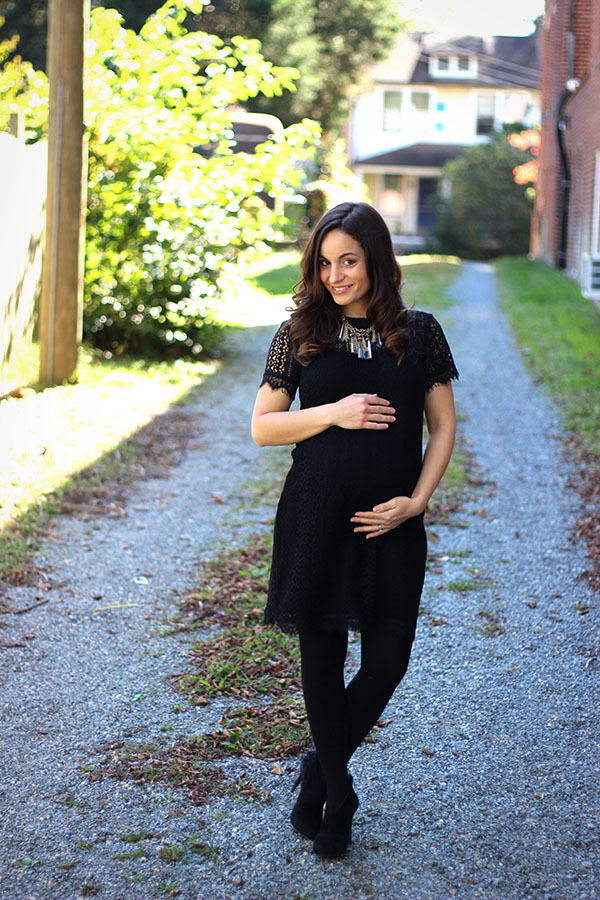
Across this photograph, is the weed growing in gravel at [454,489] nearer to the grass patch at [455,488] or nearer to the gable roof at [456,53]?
the grass patch at [455,488]

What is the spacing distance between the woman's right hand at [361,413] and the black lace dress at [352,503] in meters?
0.03

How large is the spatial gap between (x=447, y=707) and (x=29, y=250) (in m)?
7.29

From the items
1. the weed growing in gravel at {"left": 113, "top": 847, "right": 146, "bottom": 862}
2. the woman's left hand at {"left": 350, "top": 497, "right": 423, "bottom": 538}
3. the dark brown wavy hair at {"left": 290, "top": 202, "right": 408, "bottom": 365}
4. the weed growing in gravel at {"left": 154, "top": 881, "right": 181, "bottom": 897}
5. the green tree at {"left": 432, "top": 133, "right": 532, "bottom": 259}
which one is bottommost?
the weed growing in gravel at {"left": 154, "top": 881, "right": 181, "bottom": 897}

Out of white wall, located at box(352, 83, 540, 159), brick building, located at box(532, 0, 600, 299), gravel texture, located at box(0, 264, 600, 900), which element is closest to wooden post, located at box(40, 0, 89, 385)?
gravel texture, located at box(0, 264, 600, 900)

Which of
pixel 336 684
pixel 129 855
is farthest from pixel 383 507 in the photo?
pixel 129 855

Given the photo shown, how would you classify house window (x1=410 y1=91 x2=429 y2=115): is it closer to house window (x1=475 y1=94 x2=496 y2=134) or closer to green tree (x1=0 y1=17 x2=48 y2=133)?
house window (x1=475 y1=94 x2=496 y2=134)

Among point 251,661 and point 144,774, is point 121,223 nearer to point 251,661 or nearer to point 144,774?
point 251,661

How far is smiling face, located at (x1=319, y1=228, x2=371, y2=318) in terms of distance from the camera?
115 inches

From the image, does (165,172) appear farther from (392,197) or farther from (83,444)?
(392,197)

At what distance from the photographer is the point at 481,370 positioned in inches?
470

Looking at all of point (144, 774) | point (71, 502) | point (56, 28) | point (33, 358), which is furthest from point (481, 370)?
point (144, 774)

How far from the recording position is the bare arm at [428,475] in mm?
2920

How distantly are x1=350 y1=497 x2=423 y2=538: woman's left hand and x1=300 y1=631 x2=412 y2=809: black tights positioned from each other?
30cm

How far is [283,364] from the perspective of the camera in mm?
3047
